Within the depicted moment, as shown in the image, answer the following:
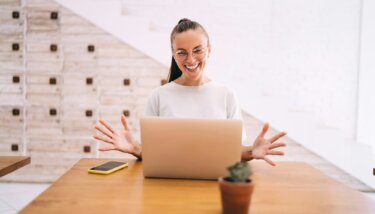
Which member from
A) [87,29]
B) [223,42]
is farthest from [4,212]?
[223,42]

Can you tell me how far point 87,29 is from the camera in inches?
132

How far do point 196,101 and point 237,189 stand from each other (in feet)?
3.21

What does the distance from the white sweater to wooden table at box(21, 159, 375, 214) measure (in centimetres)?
55

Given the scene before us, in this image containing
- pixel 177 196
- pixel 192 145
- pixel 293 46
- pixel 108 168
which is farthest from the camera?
pixel 293 46

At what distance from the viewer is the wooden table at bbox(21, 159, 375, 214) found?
856 mm

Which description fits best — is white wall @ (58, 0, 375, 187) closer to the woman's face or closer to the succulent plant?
the woman's face

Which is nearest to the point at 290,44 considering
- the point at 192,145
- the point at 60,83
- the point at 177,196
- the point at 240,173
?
the point at 60,83

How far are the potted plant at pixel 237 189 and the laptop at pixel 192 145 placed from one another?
0.29 meters

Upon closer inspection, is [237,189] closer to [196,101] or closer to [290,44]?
[196,101]

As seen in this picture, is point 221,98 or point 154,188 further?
point 221,98

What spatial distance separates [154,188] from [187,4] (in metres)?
3.28

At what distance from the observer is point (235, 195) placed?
76 centimetres

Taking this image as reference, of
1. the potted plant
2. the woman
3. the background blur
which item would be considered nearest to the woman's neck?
the woman

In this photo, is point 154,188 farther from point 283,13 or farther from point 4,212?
point 283,13
